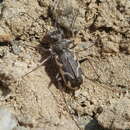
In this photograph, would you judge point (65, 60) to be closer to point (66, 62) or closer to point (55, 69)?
point (66, 62)

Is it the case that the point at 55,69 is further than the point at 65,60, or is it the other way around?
the point at 65,60

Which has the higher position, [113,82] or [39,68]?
[39,68]

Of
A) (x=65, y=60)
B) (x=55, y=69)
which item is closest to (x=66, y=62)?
(x=65, y=60)

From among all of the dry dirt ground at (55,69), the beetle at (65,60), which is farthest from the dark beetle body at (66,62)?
the dry dirt ground at (55,69)

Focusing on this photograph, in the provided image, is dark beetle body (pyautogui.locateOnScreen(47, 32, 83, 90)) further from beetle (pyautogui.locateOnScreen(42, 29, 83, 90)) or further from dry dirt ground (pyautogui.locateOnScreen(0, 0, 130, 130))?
dry dirt ground (pyautogui.locateOnScreen(0, 0, 130, 130))

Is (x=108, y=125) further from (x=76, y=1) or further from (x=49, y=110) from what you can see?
(x=76, y=1)

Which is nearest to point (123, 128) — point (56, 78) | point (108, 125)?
point (108, 125)

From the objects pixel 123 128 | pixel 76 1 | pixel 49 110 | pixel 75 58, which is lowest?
pixel 123 128
